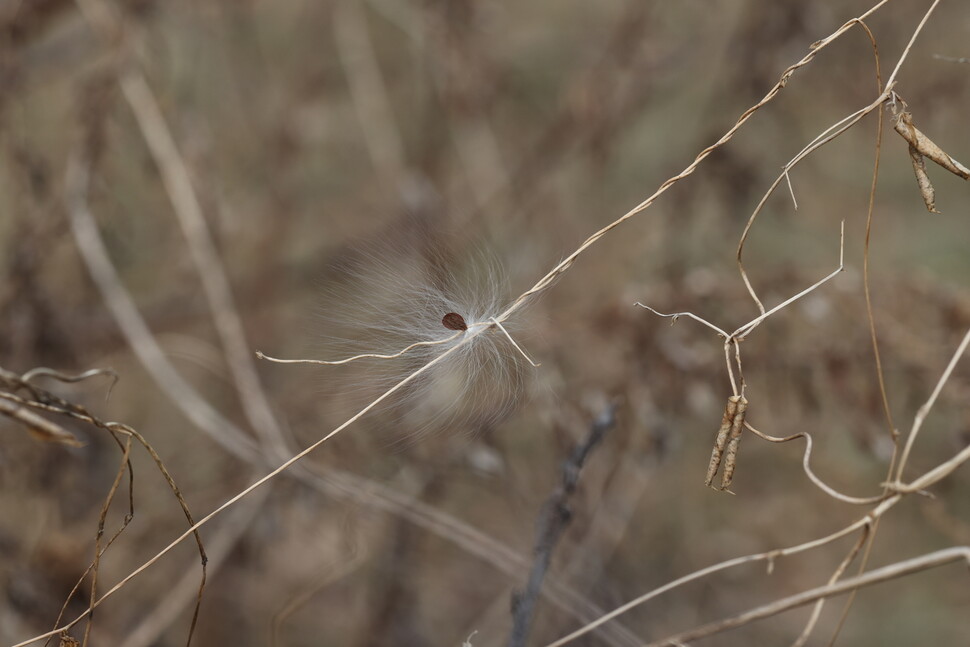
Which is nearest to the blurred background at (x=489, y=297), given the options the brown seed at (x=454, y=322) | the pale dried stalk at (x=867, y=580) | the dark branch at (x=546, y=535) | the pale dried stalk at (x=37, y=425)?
the brown seed at (x=454, y=322)

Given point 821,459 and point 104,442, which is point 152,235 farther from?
point 821,459

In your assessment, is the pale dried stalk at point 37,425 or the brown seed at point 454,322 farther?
the brown seed at point 454,322

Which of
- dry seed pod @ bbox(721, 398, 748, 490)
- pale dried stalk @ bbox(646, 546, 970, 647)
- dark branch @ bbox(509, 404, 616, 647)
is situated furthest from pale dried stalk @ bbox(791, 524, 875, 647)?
dark branch @ bbox(509, 404, 616, 647)

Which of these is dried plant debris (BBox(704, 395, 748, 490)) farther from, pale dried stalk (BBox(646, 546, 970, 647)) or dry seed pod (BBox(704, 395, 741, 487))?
pale dried stalk (BBox(646, 546, 970, 647))

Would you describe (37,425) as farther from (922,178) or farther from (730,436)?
(922,178)

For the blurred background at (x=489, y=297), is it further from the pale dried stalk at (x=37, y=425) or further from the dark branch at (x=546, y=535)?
the pale dried stalk at (x=37, y=425)

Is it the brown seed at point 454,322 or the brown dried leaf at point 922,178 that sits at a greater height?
the brown dried leaf at point 922,178
